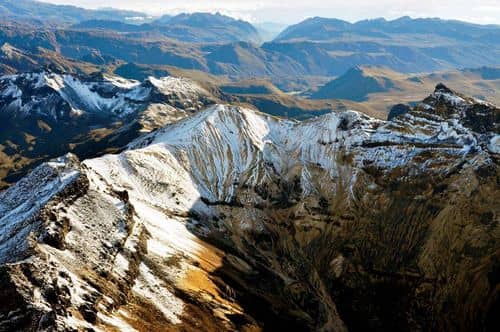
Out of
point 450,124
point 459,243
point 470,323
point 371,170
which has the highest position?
point 450,124

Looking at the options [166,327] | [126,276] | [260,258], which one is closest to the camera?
[166,327]

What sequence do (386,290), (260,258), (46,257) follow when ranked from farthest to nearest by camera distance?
(260,258) → (386,290) → (46,257)

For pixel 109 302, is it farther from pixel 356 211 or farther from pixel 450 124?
pixel 450 124

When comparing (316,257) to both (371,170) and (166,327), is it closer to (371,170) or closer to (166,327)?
(371,170)

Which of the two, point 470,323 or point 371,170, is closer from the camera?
point 470,323

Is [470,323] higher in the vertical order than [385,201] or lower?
lower

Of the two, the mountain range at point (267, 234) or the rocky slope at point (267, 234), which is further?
the rocky slope at point (267, 234)

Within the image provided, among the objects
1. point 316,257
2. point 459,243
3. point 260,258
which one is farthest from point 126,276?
point 459,243

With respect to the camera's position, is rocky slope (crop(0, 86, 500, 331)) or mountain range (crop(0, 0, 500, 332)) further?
rocky slope (crop(0, 86, 500, 331))
